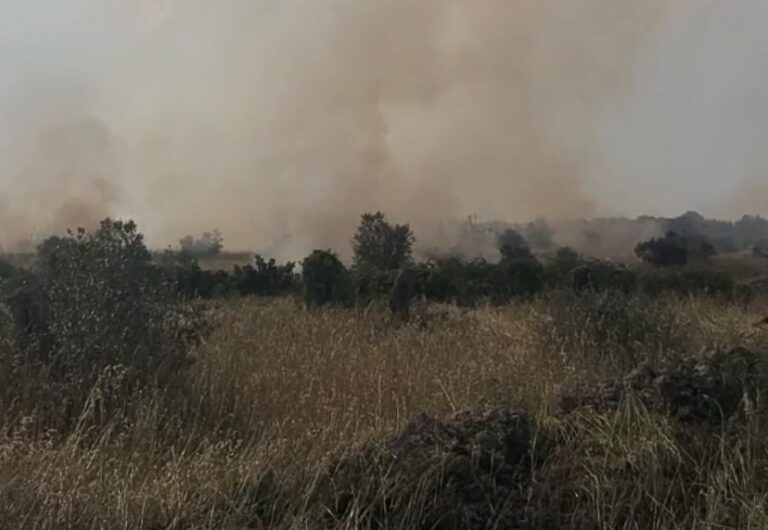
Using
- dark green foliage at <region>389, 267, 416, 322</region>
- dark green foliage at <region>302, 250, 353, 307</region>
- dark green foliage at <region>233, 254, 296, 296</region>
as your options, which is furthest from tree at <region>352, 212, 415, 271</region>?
dark green foliage at <region>389, 267, 416, 322</region>

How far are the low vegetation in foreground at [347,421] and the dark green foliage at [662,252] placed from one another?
19.8 metres

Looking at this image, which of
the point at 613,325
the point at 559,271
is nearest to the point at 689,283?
the point at 559,271

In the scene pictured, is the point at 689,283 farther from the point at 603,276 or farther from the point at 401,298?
the point at 401,298

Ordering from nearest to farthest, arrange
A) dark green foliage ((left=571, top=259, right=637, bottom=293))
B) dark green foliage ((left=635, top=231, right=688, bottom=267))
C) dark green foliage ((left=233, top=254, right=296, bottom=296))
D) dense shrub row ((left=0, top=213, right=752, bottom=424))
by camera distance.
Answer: dense shrub row ((left=0, top=213, right=752, bottom=424))
dark green foliage ((left=571, top=259, right=637, bottom=293))
dark green foliage ((left=233, top=254, right=296, bottom=296))
dark green foliage ((left=635, top=231, right=688, bottom=267))

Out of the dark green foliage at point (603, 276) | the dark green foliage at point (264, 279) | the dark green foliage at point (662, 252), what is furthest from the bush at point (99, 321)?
the dark green foliage at point (662, 252)

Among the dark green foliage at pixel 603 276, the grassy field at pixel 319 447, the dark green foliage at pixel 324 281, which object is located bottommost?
the grassy field at pixel 319 447

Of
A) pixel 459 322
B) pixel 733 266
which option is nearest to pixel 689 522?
pixel 459 322

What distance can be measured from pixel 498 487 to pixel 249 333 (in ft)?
19.1

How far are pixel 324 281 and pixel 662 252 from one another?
648 inches

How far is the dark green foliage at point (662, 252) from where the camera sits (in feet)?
91.9

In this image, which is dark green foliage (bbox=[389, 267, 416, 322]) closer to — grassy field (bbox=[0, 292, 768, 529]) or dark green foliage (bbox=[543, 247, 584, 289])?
dark green foliage (bbox=[543, 247, 584, 289])

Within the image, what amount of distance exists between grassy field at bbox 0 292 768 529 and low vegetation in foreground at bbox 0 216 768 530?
1cm

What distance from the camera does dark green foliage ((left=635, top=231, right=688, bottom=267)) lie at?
28000 mm

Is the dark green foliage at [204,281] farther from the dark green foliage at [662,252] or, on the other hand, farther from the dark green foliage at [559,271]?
the dark green foliage at [662,252]
